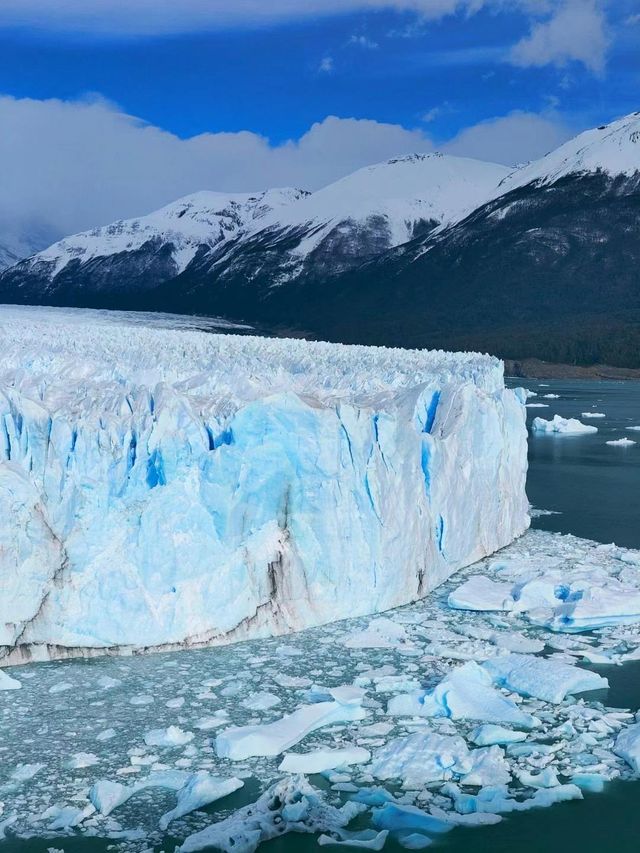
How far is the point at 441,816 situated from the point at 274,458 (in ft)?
13.3

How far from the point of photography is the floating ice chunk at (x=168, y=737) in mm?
6252

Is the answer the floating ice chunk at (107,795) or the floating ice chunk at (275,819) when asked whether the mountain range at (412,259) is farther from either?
the floating ice chunk at (107,795)

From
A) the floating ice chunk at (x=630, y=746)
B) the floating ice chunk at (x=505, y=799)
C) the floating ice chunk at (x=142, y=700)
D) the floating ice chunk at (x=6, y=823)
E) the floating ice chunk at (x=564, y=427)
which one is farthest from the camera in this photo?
the floating ice chunk at (x=564, y=427)

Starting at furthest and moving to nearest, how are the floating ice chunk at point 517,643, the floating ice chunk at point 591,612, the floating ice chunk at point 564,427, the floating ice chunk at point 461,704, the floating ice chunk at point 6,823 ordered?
1. the floating ice chunk at point 564,427
2. the floating ice chunk at point 591,612
3. the floating ice chunk at point 517,643
4. the floating ice chunk at point 461,704
5. the floating ice chunk at point 6,823

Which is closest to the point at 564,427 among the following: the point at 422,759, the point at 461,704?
the point at 461,704

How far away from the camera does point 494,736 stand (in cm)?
636

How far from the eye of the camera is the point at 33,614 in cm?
764

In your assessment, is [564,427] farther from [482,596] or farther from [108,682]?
[108,682]

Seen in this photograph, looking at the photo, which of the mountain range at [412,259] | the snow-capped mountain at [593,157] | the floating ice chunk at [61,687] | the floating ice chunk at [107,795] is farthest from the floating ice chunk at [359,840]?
the snow-capped mountain at [593,157]

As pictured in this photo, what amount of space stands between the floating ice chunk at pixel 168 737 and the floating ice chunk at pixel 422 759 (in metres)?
1.33

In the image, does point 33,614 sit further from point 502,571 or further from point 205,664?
point 502,571

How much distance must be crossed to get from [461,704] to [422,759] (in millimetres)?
861

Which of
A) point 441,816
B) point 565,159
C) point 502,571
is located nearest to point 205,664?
point 441,816

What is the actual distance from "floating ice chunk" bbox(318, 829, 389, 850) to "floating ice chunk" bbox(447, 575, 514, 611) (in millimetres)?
4055
